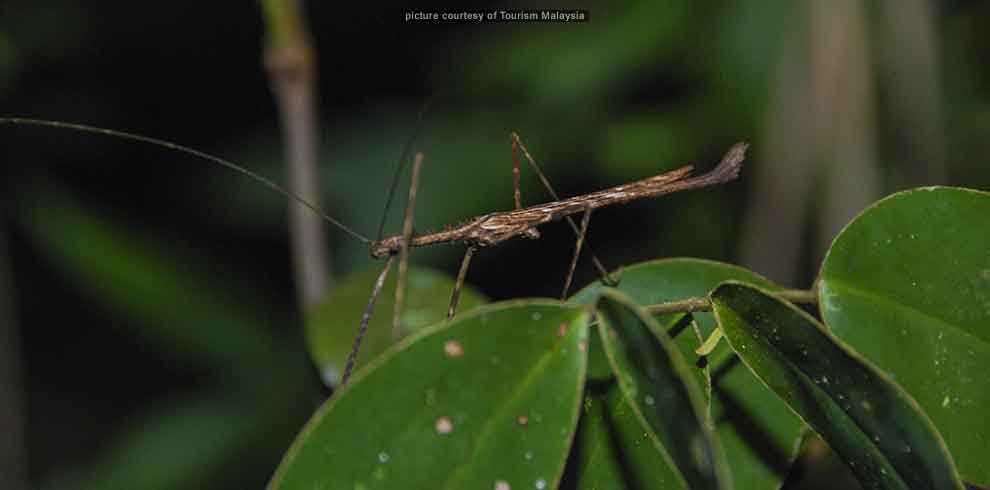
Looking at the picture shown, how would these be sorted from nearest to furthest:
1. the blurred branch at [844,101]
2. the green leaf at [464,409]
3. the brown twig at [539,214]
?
the green leaf at [464,409] < the brown twig at [539,214] < the blurred branch at [844,101]

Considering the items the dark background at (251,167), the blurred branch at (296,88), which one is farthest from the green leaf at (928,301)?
the dark background at (251,167)

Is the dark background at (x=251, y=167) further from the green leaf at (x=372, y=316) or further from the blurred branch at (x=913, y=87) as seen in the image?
the green leaf at (x=372, y=316)

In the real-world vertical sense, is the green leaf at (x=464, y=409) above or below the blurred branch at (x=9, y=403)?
above

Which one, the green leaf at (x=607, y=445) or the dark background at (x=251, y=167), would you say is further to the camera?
the dark background at (x=251, y=167)

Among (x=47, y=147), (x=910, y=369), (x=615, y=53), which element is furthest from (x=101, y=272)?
(x=910, y=369)

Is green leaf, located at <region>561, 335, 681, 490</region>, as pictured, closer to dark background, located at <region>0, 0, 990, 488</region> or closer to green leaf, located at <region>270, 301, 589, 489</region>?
green leaf, located at <region>270, 301, 589, 489</region>

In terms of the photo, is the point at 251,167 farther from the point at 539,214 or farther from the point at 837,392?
the point at 837,392

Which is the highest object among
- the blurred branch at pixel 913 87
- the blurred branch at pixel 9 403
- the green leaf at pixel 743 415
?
the blurred branch at pixel 913 87

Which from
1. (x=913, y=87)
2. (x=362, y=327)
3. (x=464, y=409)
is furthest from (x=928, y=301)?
(x=913, y=87)
